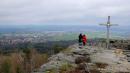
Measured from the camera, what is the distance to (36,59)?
94375mm

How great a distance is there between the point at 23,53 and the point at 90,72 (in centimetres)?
9057

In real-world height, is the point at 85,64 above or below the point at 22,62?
above

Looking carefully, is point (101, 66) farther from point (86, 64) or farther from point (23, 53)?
point (23, 53)

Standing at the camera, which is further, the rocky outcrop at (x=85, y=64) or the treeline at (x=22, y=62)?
the treeline at (x=22, y=62)

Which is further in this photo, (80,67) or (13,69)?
(13,69)


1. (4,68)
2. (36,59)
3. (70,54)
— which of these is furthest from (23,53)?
(70,54)

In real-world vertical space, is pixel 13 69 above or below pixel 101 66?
below

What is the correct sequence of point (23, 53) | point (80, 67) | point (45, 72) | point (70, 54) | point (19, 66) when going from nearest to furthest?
point (45, 72), point (80, 67), point (70, 54), point (19, 66), point (23, 53)

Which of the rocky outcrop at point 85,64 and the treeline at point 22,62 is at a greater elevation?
the rocky outcrop at point 85,64

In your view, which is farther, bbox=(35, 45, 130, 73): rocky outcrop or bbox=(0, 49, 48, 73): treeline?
bbox=(0, 49, 48, 73): treeline

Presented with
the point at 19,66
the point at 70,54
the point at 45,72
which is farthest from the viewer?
the point at 19,66

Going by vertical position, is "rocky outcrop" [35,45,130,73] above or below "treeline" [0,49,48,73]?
above

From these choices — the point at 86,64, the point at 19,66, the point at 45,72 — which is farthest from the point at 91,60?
the point at 19,66

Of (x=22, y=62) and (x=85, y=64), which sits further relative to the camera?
(x=22, y=62)
